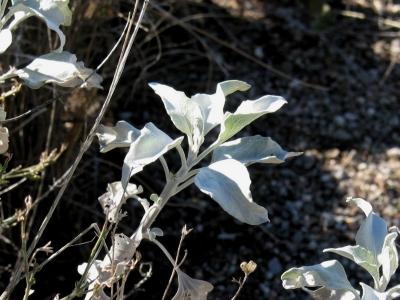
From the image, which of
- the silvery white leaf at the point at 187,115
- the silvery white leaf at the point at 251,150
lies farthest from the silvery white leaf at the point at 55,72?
the silvery white leaf at the point at 251,150

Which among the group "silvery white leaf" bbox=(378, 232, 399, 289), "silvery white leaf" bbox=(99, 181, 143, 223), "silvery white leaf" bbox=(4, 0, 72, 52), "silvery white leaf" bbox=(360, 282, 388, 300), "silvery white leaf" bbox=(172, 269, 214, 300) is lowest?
"silvery white leaf" bbox=(172, 269, 214, 300)

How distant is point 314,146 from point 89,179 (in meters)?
0.90

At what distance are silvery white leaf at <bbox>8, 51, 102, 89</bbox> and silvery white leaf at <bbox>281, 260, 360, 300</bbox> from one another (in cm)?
42

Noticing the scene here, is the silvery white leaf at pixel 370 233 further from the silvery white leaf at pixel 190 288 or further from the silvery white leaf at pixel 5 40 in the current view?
the silvery white leaf at pixel 5 40

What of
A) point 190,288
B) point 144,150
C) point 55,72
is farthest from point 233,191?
point 55,72

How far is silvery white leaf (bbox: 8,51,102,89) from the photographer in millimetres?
Result: 1202

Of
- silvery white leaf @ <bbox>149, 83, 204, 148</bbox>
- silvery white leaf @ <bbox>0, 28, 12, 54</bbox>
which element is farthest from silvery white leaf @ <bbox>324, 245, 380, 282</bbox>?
silvery white leaf @ <bbox>0, 28, 12, 54</bbox>

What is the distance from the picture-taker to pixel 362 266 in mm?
1201

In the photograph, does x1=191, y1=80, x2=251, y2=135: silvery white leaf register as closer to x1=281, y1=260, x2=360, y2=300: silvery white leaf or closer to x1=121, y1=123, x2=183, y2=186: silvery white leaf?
x1=121, y1=123, x2=183, y2=186: silvery white leaf

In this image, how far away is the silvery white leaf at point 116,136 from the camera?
120 cm

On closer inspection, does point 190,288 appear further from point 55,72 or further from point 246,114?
point 55,72

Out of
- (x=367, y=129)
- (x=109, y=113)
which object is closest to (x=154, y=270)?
(x=109, y=113)

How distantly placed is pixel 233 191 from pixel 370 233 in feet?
0.96

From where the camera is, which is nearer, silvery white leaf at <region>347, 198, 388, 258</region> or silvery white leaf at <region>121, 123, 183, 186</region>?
silvery white leaf at <region>121, 123, 183, 186</region>
